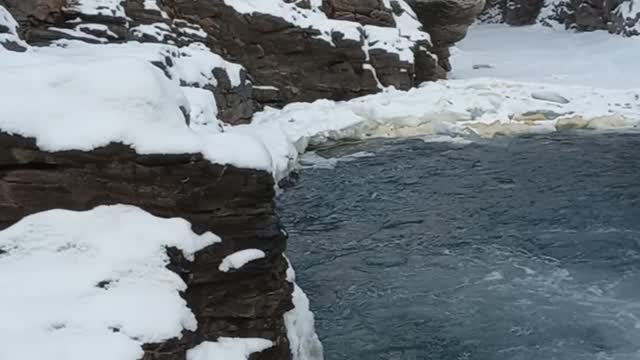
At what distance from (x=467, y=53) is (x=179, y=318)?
83.6ft

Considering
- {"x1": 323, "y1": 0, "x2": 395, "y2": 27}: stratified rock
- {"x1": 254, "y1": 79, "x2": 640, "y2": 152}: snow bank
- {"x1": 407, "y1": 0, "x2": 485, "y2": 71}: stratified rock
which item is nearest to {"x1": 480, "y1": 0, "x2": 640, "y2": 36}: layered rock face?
{"x1": 407, "y1": 0, "x2": 485, "y2": 71}: stratified rock

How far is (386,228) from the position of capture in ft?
32.7

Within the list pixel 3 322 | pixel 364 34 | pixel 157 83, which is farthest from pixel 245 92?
pixel 3 322

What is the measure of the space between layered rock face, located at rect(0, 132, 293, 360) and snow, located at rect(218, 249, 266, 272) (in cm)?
3

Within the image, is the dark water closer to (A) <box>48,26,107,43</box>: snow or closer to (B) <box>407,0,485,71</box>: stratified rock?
(A) <box>48,26,107,43</box>: snow

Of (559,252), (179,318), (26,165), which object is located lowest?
(559,252)

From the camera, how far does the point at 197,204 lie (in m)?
4.75

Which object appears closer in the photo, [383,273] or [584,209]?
[383,273]

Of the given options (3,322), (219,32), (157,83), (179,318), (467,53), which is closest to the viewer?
(3,322)

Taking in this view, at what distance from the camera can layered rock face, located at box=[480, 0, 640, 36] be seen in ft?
88.2

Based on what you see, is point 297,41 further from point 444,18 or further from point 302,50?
point 444,18

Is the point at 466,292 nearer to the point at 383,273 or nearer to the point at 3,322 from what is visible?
the point at 383,273

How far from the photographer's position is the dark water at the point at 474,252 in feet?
22.1

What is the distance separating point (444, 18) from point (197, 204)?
62.4 feet
